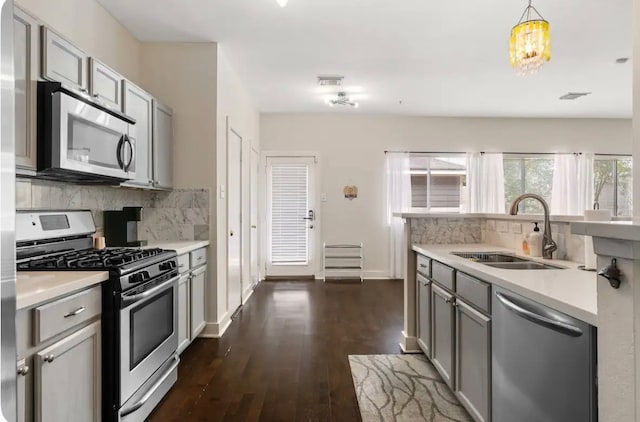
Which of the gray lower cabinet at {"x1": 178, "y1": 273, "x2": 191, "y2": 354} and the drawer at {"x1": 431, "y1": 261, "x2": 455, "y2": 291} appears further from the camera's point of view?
the gray lower cabinet at {"x1": 178, "y1": 273, "x2": 191, "y2": 354}

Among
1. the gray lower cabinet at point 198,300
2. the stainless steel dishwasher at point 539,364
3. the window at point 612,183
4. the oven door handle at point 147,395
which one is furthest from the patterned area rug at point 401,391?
the window at point 612,183

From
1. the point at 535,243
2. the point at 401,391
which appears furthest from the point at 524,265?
the point at 401,391

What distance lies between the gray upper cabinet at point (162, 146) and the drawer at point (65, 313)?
5.17ft

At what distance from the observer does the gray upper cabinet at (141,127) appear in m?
2.68

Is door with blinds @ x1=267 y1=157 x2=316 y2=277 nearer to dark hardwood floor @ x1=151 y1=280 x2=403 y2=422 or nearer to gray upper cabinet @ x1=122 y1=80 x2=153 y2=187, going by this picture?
dark hardwood floor @ x1=151 y1=280 x2=403 y2=422

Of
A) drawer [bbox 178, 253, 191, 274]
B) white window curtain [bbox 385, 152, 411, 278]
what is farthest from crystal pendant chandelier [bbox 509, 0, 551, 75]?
white window curtain [bbox 385, 152, 411, 278]

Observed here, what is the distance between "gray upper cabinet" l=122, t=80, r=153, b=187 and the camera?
2.68 m

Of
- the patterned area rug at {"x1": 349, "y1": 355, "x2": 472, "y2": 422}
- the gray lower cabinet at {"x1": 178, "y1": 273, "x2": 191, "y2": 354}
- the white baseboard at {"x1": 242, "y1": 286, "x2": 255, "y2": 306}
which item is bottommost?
the patterned area rug at {"x1": 349, "y1": 355, "x2": 472, "y2": 422}

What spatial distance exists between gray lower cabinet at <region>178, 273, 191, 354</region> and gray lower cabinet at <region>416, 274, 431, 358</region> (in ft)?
5.80

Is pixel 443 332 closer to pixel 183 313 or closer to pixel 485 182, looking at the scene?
pixel 183 313

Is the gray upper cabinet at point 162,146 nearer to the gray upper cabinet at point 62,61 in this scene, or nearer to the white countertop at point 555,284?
the gray upper cabinet at point 62,61

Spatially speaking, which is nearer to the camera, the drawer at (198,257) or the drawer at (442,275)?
the drawer at (442,275)

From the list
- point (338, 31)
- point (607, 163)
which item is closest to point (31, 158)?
point (338, 31)

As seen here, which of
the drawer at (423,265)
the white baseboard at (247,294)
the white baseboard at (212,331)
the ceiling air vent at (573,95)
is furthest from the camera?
the ceiling air vent at (573,95)
